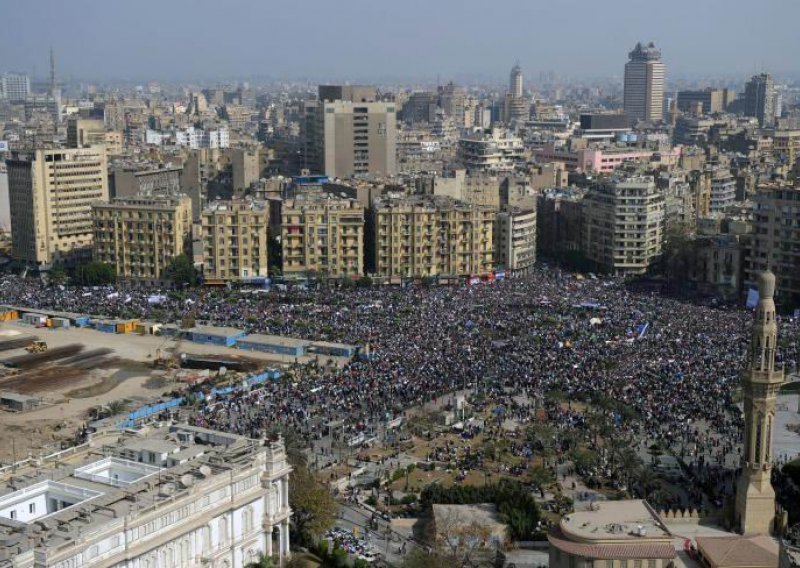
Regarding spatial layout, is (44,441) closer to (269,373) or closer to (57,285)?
(269,373)

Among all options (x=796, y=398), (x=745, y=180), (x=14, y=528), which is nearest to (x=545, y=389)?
(x=796, y=398)

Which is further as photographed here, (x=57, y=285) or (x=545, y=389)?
(x=57, y=285)

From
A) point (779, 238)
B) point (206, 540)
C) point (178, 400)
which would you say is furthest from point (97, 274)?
point (206, 540)

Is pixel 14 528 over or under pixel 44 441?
over

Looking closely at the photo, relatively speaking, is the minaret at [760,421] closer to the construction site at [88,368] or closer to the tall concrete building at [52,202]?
the construction site at [88,368]

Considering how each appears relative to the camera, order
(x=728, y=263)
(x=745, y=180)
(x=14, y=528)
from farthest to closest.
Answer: (x=745, y=180) → (x=728, y=263) → (x=14, y=528)

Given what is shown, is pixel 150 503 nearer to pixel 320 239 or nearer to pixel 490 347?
pixel 490 347
